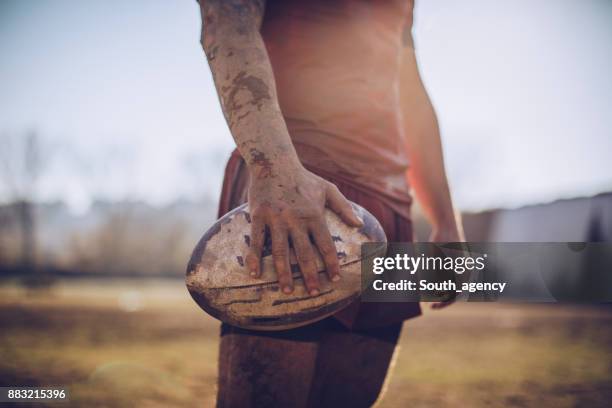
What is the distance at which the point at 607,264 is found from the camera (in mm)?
2404

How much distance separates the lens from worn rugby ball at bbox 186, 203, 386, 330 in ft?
3.50

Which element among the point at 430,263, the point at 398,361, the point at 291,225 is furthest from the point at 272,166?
the point at 398,361

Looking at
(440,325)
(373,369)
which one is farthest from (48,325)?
(373,369)

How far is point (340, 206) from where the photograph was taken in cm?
108

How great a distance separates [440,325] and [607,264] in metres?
7.84

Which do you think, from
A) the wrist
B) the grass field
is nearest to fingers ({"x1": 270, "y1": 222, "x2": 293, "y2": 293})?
the wrist

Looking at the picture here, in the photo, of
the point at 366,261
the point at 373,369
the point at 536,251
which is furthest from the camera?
the point at 536,251

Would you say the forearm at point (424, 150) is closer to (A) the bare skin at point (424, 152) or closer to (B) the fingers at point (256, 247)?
(A) the bare skin at point (424, 152)

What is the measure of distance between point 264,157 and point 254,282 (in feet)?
0.99

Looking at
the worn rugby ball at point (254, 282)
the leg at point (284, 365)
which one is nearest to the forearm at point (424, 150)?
the leg at point (284, 365)

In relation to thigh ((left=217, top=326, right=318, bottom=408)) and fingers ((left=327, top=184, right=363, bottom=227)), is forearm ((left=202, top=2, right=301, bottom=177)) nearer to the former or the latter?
fingers ((left=327, top=184, right=363, bottom=227))

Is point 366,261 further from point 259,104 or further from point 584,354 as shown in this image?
point 584,354

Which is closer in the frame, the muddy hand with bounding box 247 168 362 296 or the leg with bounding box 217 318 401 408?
the muddy hand with bounding box 247 168 362 296

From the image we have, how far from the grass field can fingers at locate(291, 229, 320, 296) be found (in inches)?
146
